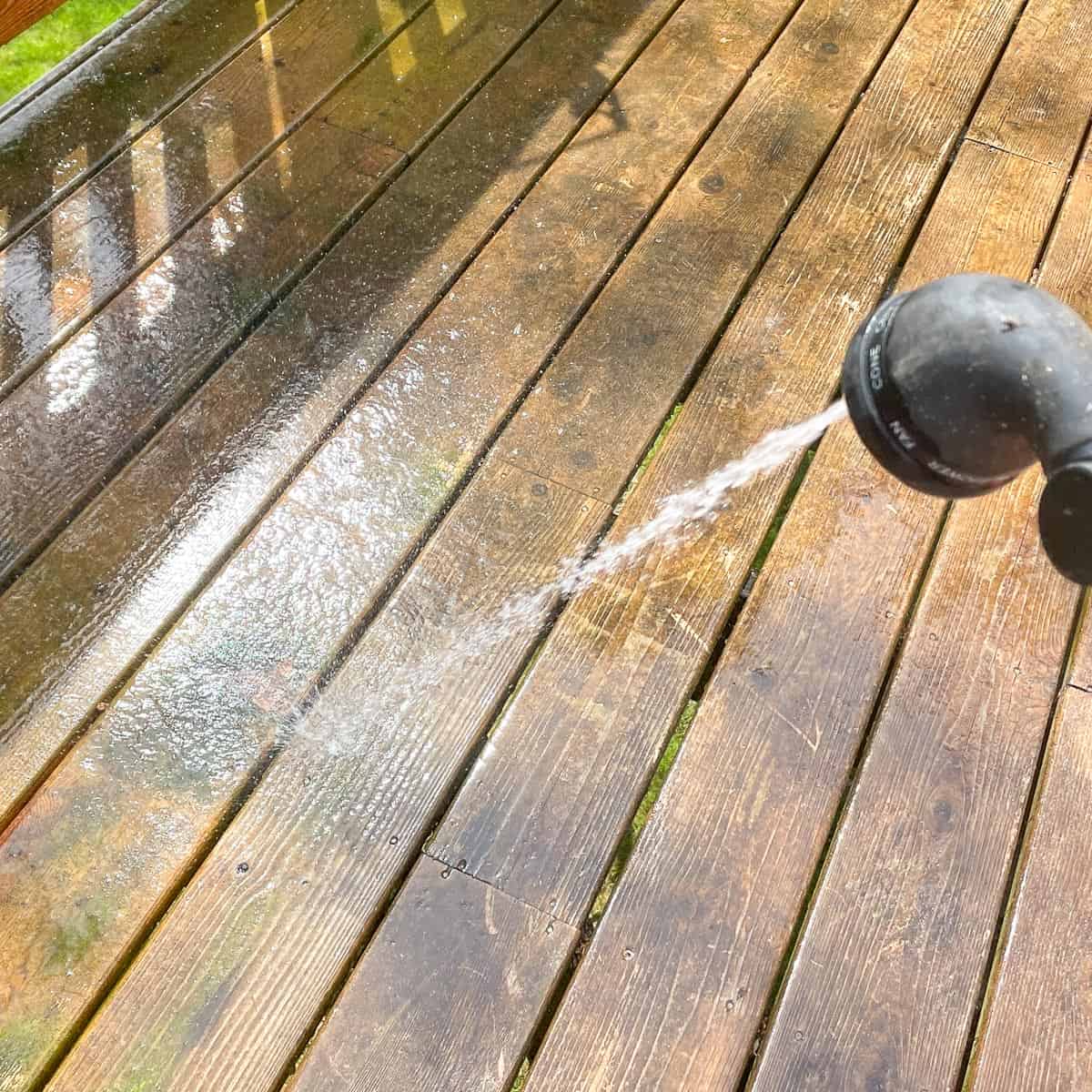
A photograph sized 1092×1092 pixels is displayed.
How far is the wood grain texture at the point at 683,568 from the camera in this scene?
1415mm

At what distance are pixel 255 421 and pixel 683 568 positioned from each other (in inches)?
27.8

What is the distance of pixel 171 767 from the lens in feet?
4.71

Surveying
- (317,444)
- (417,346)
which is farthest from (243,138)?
(317,444)

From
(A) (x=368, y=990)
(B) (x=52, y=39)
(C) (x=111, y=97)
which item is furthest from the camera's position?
(B) (x=52, y=39)

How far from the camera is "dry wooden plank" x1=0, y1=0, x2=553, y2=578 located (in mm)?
1667

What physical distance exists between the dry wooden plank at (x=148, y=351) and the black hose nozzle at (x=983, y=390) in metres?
1.18

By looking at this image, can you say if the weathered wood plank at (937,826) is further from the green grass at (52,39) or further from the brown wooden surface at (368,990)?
the green grass at (52,39)

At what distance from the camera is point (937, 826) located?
1446mm

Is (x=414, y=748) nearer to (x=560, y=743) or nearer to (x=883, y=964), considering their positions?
(x=560, y=743)

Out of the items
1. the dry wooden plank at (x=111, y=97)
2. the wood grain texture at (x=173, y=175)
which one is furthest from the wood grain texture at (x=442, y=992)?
the dry wooden plank at (x=111, y=97)

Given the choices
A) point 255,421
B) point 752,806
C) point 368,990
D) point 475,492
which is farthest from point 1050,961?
point 255,421

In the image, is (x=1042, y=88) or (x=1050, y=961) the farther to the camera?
(x=1042, y=88)

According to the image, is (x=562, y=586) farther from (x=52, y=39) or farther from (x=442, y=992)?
(x=52, y=39)

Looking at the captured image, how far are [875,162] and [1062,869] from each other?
1.43m
